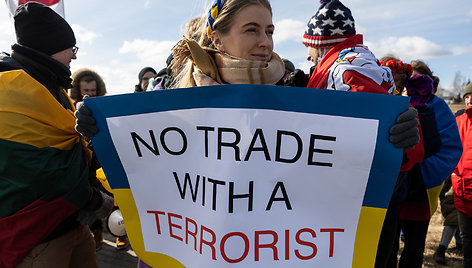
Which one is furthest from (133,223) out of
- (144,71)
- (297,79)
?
(144,71)

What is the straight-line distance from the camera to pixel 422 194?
2766 millimetres

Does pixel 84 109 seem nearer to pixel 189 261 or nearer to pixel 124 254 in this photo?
pixel 189 261

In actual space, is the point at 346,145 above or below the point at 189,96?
below

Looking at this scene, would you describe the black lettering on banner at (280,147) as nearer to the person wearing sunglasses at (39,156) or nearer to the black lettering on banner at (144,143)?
the black lettering on banner at (144,143)

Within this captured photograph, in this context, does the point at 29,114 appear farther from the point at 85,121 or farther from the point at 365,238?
the point at 365,238

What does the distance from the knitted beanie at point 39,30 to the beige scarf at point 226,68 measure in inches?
40.1

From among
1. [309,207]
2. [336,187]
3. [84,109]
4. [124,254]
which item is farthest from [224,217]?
[124,254]

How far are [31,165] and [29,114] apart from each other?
0.27 meters

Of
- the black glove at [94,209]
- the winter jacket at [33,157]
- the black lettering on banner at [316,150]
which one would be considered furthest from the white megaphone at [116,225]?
the black lettering on banner at [316,150]

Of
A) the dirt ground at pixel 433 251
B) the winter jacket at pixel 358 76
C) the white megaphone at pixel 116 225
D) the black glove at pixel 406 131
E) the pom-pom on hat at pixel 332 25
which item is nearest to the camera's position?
the black glove at pixel 406 131

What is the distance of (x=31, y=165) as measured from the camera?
166 centimetres

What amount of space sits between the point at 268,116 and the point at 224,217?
411 millimetres

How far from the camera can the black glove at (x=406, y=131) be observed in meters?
1.12

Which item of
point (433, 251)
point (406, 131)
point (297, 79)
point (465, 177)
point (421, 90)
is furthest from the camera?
point (433, 251)
